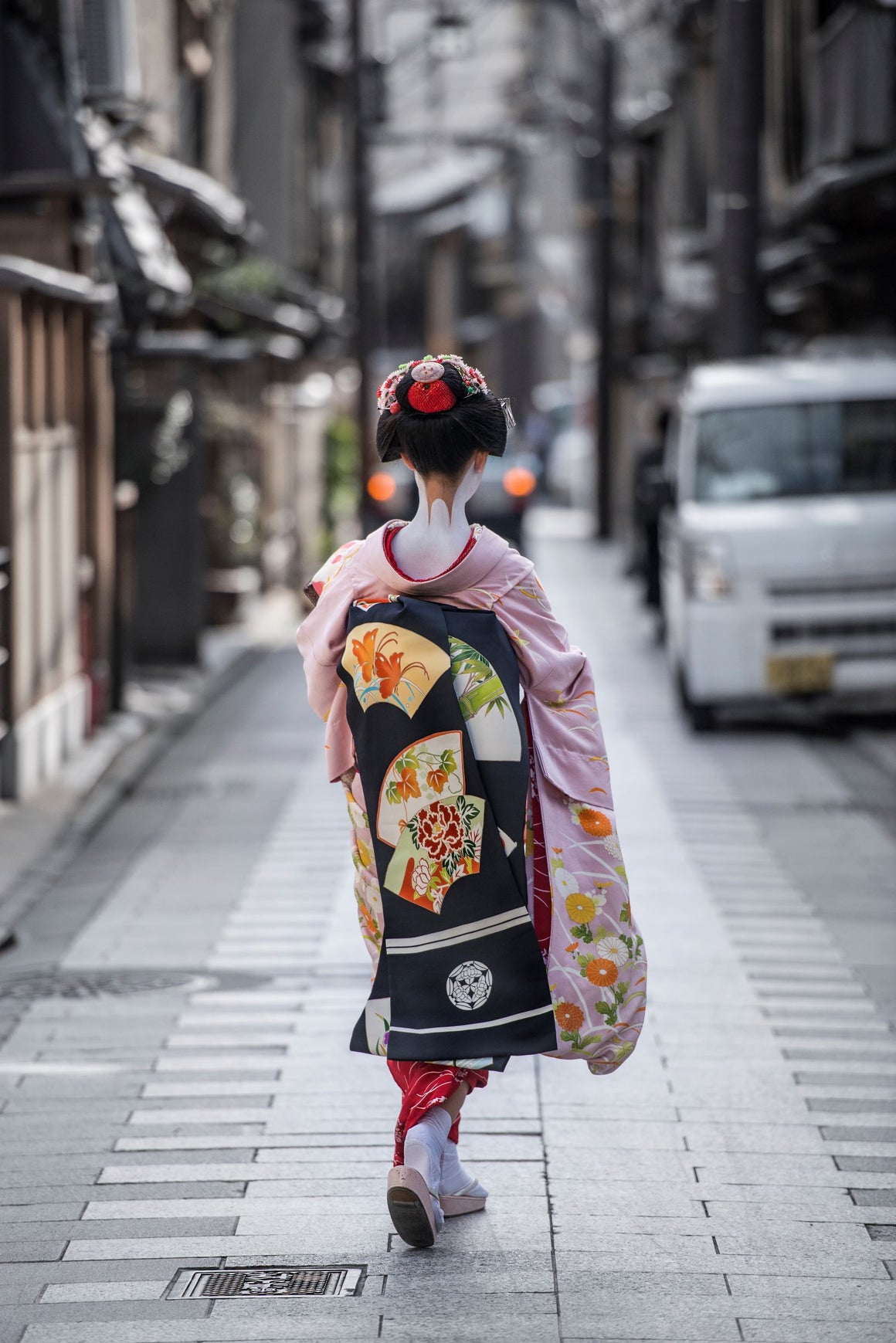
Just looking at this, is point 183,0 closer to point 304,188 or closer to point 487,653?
point 304,188

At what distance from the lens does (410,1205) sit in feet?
13.4

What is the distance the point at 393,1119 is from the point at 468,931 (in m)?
1.21

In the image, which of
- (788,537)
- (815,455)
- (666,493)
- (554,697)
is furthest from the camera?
(666,493)

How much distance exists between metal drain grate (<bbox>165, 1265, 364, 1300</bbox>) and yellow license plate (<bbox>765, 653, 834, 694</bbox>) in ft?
28.1

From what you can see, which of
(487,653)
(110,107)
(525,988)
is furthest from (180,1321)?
(110,107)

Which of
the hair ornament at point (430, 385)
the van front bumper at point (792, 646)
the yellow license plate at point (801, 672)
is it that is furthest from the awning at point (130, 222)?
the hair ornament at point (430, 385)

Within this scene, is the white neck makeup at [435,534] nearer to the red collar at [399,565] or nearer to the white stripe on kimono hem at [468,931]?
the red collar at [399,565]

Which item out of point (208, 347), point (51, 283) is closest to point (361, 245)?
point (208, 347)

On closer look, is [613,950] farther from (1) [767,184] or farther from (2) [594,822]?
(1) [767,184]

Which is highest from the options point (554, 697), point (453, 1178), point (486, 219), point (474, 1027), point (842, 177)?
point (486, 219)

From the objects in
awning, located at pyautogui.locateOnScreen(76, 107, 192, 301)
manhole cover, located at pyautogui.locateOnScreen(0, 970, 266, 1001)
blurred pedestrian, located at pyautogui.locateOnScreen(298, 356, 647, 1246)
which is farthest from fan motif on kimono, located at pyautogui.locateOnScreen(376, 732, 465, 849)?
awning, located at pyautogui.locateOnScreen(76, 107, 192, 301)

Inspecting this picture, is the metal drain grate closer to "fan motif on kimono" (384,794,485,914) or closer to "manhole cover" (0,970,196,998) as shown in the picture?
"fan motif on kimono" (384,794,485,914)

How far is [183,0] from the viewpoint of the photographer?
1842cm

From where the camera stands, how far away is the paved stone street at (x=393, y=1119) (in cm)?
393
